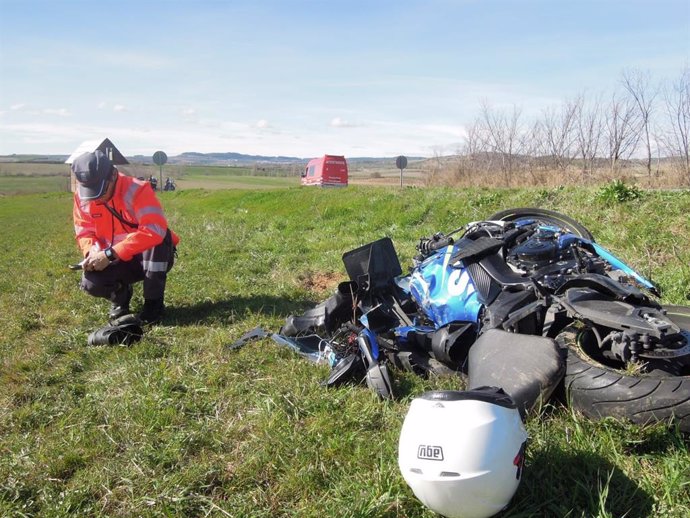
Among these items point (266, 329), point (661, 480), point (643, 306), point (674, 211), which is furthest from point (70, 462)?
point (674, 211)

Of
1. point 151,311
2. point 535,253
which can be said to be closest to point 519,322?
point 535,253

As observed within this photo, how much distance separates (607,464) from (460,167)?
19.4 meters

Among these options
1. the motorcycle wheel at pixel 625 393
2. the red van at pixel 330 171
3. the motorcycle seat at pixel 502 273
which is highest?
the red van at pixel 330 171

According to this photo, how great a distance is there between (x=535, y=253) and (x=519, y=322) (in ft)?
2.13

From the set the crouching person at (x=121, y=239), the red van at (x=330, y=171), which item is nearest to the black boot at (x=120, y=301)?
the crouching person at (x=121, y=239)

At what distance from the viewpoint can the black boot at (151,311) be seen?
17.1 feet

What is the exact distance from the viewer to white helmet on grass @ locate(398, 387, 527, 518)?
1.96 m

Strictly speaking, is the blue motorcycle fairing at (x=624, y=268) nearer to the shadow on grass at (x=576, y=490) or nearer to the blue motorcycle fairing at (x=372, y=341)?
the shadow on grass at (x=576, y=490)

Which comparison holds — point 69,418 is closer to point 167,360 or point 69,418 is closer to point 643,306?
point 167,360

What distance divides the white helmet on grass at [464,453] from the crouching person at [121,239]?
3.71m

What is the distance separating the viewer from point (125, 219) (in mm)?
5250

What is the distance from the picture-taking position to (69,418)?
3240 millimetres

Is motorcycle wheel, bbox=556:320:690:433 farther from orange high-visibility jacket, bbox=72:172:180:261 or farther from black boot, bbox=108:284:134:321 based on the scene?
black boot, bbox=108:284:134:321

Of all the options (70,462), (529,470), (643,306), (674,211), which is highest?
(674,211)
